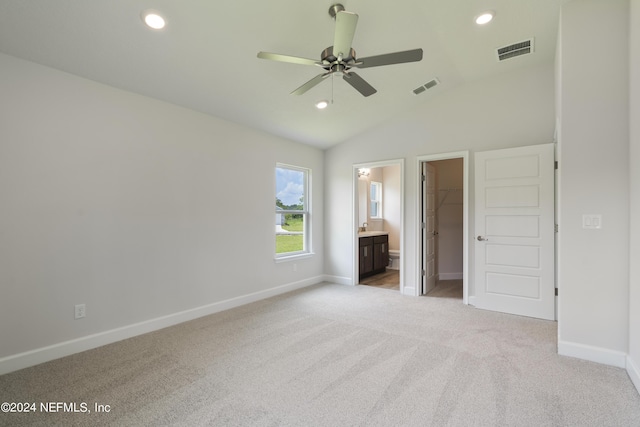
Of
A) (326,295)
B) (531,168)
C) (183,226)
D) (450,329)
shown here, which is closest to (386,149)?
(531,168)

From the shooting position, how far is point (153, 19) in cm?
239

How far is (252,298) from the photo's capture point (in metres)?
4.51

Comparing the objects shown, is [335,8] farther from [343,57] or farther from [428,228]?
[428,228]

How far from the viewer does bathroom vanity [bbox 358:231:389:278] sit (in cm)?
592

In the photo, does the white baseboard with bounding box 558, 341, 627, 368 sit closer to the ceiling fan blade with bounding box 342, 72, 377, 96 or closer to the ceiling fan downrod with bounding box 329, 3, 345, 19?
the ceiling fan blade with bounding box 342, 72, 377, 96

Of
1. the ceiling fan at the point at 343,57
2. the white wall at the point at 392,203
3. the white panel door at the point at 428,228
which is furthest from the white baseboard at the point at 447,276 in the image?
the ceiling fan at the point at 343,57

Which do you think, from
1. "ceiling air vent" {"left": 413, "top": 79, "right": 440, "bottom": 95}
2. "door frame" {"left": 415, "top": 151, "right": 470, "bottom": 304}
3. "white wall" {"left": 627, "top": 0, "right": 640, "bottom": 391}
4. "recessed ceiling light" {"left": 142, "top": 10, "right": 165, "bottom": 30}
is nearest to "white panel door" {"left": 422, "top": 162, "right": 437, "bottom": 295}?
"door frame" {"left": 415, "top": 151, "right": 470, "bottom": 304}

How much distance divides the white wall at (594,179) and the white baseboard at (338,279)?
3.29 meters

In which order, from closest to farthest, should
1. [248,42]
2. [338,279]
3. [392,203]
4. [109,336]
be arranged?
[248,42], [109,336], [338,279], [392,203]

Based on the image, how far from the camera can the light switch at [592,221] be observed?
2607 millimetres

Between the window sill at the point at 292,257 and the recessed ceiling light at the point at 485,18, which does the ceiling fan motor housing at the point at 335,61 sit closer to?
the recessed ceiling light at the point at 485,18

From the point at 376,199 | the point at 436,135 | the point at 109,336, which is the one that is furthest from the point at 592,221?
the point at 376,199

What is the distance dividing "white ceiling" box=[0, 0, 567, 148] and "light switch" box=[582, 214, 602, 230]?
1.94 metres

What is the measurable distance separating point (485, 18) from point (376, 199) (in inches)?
196
